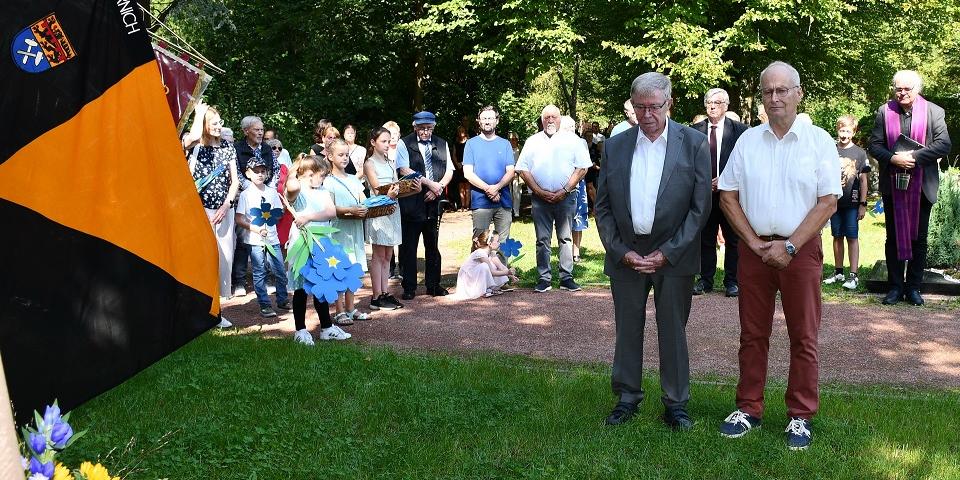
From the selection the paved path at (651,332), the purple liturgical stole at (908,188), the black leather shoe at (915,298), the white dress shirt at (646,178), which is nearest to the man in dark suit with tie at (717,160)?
the paved path at (651,332)

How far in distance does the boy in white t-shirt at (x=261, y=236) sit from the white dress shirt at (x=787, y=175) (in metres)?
5.55

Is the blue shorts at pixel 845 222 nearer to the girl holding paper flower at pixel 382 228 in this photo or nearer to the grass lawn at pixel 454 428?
the grass lawn at pixel 454 428

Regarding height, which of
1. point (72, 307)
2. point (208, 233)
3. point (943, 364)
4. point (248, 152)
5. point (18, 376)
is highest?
point (248, 152)

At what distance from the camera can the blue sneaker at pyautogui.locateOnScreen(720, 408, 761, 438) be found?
5629mm

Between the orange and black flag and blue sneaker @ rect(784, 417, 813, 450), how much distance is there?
142 inches

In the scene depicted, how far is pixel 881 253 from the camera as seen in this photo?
14688mm

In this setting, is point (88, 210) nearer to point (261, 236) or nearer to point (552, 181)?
point (261, 236)

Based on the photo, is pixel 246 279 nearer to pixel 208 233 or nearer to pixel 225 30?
pixel 208 233

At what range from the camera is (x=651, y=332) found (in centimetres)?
889

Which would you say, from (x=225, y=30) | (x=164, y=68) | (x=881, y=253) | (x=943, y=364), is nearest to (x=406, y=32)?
(x=225, y=30)

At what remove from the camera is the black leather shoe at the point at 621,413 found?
232 inches

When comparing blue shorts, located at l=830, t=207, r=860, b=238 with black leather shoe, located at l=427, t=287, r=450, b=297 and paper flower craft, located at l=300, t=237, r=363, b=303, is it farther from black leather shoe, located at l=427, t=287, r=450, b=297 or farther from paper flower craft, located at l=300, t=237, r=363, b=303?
paper flower craft, located at l=300, t=237, r=363, b=303

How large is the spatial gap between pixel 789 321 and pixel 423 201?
5.90 meters

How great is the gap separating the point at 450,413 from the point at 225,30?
2198cm
